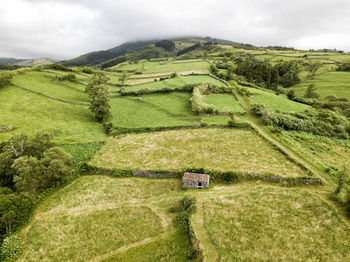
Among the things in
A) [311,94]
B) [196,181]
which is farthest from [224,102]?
[311,94]

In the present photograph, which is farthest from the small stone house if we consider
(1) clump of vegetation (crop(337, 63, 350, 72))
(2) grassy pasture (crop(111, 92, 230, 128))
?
(1) clump of vegetation (crop(337, 63, 350, 72))

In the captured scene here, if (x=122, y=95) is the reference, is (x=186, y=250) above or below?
below

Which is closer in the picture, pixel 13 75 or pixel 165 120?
pixel 165 120

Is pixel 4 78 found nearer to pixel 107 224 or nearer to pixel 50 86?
pixel 50 86

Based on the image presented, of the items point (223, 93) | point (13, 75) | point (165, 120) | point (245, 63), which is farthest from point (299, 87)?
point (13, 75)

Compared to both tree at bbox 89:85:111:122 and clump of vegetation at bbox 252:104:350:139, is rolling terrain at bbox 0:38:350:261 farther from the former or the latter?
tree at bbox 89:85:111:122

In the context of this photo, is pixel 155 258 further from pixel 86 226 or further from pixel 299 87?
pixel 299 87

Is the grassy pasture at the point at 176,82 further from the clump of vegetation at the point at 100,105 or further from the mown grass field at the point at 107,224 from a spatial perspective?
the mown grass field at the point at 107,224
